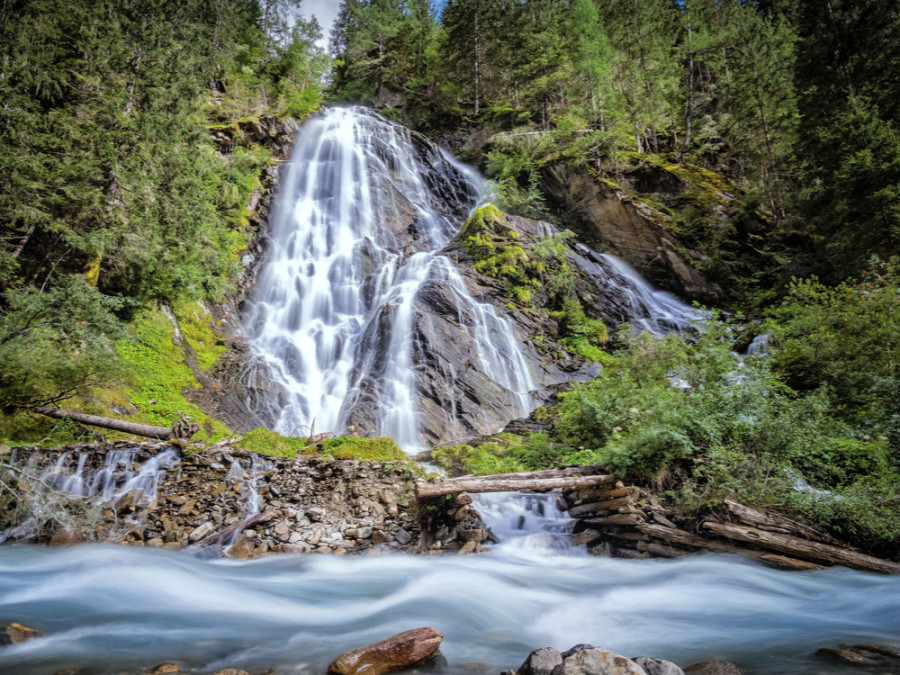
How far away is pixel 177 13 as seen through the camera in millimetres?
13555

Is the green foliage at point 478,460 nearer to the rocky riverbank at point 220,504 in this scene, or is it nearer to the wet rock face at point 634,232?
the rocky riverbank at point 220,504

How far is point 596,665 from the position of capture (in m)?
2.35

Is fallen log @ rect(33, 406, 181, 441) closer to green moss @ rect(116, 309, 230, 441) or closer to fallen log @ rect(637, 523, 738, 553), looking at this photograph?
green moss @ rect(116, 309, 230, 441)

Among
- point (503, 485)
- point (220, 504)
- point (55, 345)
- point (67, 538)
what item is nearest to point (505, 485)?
point (503, 485)

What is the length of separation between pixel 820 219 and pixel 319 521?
23.0 meters

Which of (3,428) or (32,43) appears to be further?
(32,43)

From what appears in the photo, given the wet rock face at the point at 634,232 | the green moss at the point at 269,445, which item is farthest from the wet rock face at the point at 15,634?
the wet rock face at the point at 634,232

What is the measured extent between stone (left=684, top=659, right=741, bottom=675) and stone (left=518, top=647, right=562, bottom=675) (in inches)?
41.8

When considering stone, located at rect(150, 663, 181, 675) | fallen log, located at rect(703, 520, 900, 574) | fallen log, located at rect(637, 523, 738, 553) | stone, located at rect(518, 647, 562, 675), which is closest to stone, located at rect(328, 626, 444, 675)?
stone, located at rect(518, 647, 562, 675)

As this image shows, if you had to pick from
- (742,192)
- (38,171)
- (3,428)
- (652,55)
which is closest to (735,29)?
(652,55)

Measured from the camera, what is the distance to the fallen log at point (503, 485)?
20.3ft

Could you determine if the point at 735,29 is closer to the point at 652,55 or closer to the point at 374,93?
the point at 652,55

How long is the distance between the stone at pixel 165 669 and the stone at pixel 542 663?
2430 mm

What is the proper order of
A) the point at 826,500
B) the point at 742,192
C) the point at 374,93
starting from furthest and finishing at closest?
the point at 374,93 < the point at 742,192 < the point at 826,500
